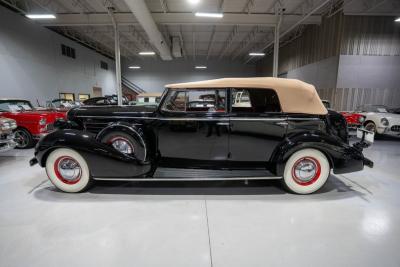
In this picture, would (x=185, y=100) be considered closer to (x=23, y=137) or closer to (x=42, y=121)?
(x=42, y=121)

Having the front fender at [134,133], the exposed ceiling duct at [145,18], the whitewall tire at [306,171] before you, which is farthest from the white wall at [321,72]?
the front fender at [134,133]

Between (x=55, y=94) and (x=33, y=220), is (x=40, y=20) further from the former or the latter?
(x=33, y=220)

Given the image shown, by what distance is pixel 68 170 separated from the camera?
122 inches

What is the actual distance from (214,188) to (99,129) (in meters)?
2.13

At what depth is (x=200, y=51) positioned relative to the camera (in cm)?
2023

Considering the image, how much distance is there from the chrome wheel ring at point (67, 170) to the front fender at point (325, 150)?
9.56 ft

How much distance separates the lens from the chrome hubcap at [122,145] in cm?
322

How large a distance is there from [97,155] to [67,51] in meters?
15.4

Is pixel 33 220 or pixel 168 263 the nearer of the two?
pixel 168 263

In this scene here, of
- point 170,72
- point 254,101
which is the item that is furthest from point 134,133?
point 170,72

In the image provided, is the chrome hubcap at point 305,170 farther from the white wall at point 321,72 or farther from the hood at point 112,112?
the white wall at point 321,72

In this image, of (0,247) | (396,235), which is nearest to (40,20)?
(0,247)

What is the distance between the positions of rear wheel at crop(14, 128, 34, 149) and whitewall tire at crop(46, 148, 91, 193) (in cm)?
367

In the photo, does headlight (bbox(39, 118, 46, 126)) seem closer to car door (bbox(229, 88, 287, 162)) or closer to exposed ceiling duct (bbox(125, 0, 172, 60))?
exposed ceiling duct (bbox(125, 0, 172, 60))
